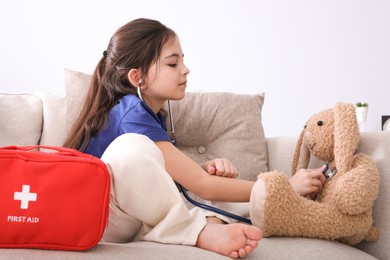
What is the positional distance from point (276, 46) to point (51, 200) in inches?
95.1

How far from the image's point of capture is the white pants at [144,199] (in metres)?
0.92

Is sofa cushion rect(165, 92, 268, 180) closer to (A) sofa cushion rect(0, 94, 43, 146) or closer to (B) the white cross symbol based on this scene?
(A) sofa cushion rect(0, 94, 43, 146)

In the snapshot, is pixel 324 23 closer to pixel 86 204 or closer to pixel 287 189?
pixel 287 189

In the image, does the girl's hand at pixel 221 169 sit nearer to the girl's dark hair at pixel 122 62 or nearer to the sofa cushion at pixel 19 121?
the girl's dark hair at pixel 122 62

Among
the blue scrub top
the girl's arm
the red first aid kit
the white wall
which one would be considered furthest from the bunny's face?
the white wall

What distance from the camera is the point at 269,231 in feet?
3.64

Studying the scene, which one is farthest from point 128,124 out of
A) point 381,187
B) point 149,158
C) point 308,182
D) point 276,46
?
point 276,46

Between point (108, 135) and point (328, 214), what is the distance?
0.57m

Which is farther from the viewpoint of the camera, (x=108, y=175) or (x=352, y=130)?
(x=352, y=130)

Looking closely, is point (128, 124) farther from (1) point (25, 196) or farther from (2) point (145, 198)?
(1) point (25, 196)

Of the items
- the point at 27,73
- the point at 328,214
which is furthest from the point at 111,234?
the point at 27,73

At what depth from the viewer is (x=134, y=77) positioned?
57.8 inches

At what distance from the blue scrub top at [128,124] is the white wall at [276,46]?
55.7 inches

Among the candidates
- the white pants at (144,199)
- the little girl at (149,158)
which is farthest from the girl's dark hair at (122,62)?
the white pants at (144,199)
